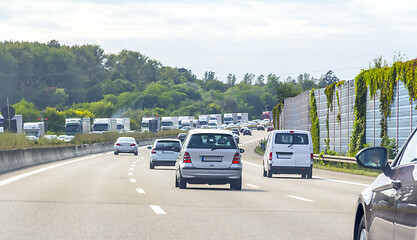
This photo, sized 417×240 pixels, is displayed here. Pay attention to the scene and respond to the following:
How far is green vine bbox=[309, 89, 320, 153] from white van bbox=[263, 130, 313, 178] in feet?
52.3

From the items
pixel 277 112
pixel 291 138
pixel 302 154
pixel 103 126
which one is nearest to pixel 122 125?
pixel 103 126

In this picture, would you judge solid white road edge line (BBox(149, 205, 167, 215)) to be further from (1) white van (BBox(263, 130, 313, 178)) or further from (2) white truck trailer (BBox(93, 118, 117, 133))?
(2) white truck trailer (BBox(93, 118, 117, 133))

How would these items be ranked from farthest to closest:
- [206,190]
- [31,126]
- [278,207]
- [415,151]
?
[31,126], [206,190], [278,207], [415,151]

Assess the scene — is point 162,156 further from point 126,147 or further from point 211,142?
point 126,147

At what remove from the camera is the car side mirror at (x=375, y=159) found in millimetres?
5402

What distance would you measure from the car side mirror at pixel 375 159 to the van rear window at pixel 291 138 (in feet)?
66.7

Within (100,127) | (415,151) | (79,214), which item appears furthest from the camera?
(100,127)

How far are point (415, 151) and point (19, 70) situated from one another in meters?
177

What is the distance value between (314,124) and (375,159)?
123ft

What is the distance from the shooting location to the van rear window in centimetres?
2597

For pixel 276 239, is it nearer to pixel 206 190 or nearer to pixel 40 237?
pixel 40 237

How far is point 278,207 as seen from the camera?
13758 mm

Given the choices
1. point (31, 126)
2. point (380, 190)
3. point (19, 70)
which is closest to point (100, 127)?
point (31, 126)

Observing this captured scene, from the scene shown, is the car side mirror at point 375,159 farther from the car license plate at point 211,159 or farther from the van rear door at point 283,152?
the van rear door at point 283,152
